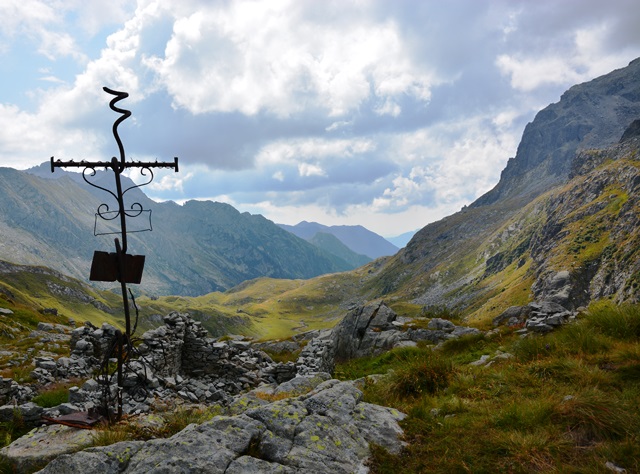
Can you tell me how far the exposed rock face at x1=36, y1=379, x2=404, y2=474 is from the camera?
6.28 meters

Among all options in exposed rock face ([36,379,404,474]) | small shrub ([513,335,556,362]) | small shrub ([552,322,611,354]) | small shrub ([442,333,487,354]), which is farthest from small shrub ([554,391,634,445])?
small shrub ([442,333,487,354])

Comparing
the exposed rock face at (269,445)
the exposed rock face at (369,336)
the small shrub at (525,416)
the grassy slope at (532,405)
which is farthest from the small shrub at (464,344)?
the exposed rock face at (269,445)

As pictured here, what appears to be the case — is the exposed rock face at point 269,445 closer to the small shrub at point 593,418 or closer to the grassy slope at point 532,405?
the grassy slope at point 532,405

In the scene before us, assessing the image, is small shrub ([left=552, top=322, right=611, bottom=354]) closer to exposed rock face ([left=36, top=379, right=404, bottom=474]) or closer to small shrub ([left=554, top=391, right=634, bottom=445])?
small shrub ([left=554, top=391, right=634, bottom=445])

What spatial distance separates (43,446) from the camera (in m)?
7.66

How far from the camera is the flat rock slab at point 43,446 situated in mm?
7176

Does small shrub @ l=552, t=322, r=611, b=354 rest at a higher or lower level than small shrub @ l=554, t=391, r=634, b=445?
higher

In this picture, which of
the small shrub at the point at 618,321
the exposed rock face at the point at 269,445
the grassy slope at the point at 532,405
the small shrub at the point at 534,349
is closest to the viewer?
the exposed rock face at the point at 269,445

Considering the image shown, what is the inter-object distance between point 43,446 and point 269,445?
15.5ft

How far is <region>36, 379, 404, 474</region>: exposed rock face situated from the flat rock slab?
59.1 inches

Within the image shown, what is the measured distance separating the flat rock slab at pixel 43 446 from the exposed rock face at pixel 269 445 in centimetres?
150

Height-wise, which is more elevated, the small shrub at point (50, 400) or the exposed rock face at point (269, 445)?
the exposed rock face at point (269, 445)

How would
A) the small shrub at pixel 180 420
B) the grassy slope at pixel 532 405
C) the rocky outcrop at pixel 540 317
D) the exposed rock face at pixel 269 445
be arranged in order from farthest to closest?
1. the rocky outcrop at pixel 540 317
2. the small shrub at pixel 180 420
3. the grassy slope at pixel 532 405
4. the exposed rock face at pixel 269 445

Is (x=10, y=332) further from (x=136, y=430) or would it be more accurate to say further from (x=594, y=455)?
(x=594, y=455)
